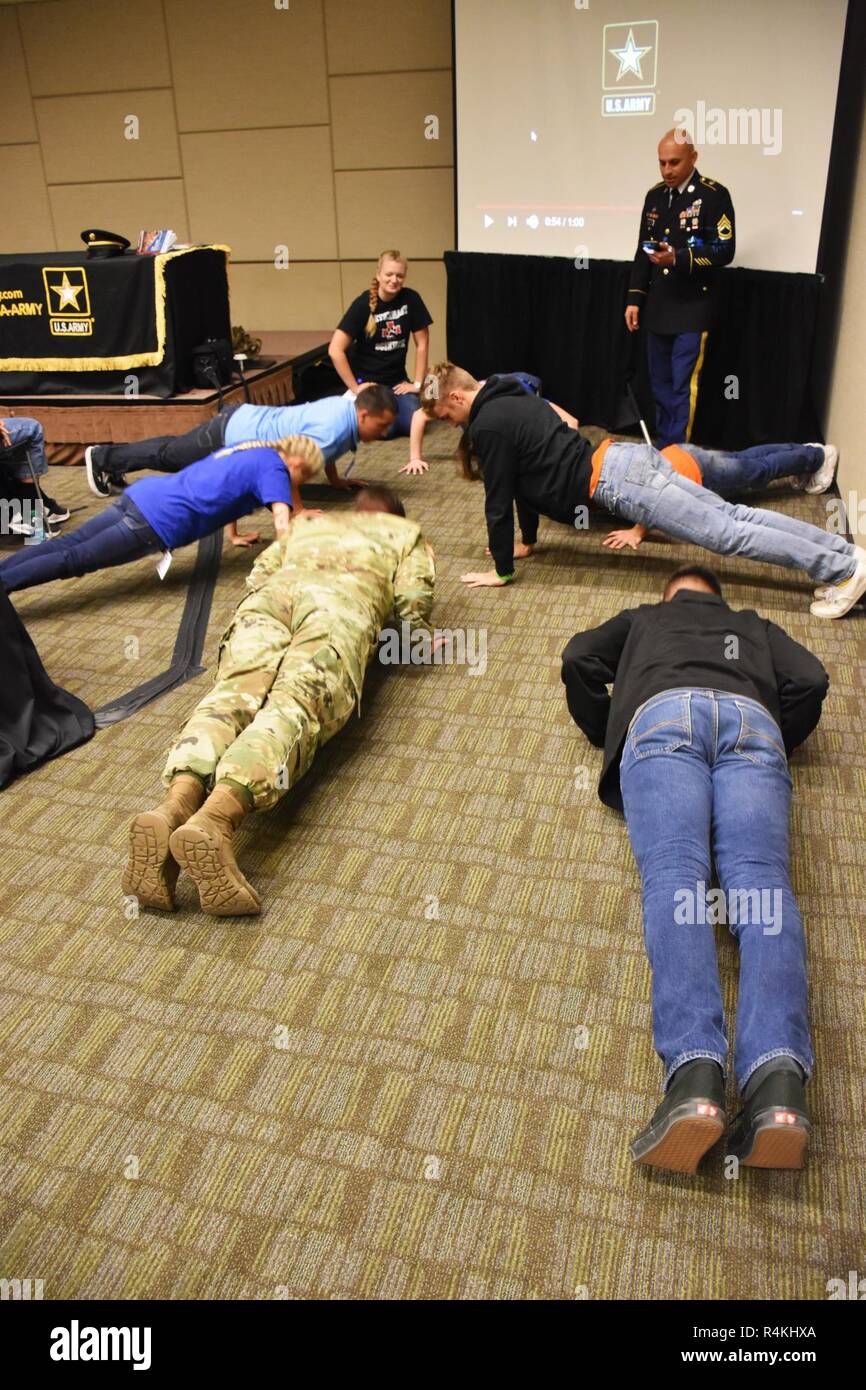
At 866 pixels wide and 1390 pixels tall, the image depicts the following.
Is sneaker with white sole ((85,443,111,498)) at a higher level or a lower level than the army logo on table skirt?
lower

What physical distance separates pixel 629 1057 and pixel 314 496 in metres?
3.06

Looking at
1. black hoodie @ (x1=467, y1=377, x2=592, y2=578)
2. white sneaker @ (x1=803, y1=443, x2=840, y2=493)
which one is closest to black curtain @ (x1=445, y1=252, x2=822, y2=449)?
white sneaker @ (x1=803, y1=443, x2=840, y2=493)

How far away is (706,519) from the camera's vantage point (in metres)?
3.04

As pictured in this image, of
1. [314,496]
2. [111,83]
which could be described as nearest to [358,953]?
[314,496]

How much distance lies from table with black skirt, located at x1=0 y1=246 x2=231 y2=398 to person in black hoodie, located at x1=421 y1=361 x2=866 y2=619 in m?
1.70

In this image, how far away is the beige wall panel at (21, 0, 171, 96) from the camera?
5.71m

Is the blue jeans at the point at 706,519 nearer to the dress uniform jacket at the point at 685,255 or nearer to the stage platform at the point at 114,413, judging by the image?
the dress uniform jacket at the point at 685,255

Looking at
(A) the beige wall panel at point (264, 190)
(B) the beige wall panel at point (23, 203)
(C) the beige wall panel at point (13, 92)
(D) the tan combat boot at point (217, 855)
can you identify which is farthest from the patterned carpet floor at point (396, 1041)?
(C) the beige wall panel at point (13, 92)

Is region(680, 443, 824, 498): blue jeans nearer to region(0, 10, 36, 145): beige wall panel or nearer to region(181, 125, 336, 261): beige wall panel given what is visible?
region(181, 125, 336, 261): beige wall panel

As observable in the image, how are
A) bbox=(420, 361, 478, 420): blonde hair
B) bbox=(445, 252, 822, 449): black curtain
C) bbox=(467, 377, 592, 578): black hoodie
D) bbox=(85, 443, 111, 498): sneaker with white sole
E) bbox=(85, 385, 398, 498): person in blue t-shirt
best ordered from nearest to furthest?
1. bbox=(467, 377, 592, 578): black hoodie
2. bbox=(420, 361, 478, 420): blonde hair
3. bbox=(85, 385, 398, 498): person in blue t-shirt
4. bbox=(85, 443, 111, 498): sneaker with white sole
5. bbox=(445, 252, 822, 449): black curtain

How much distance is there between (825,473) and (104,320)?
124 inches

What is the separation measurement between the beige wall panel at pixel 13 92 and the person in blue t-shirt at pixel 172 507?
4.33 meters

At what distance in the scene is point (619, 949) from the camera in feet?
6.01
